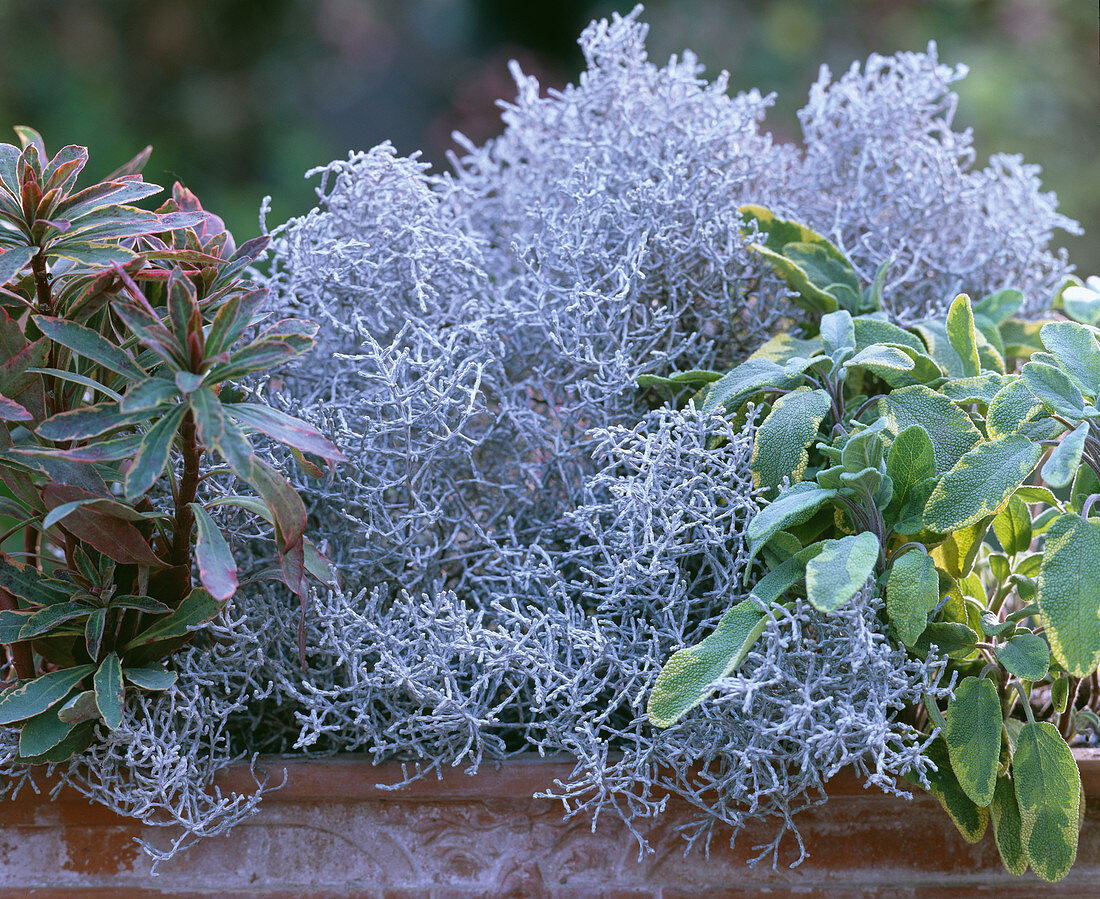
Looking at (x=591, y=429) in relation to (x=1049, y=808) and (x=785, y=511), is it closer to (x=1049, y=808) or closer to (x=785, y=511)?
(x=785, y=511)

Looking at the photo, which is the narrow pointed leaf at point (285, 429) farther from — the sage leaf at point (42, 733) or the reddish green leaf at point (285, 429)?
the sage leaf at point (42, 733)

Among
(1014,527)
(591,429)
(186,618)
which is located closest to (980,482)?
(1014,527)

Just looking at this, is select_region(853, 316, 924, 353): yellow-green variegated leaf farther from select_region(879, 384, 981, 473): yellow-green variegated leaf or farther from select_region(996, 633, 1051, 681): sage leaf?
select_region(996, 633, 1051, 681): sage leaf

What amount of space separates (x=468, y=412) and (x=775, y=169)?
49 cm

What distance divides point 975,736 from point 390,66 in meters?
2.79

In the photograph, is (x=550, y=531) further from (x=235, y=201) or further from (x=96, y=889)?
(x=235, y=201)

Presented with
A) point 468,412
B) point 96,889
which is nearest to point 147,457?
point 468,412

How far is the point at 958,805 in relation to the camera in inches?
23.2

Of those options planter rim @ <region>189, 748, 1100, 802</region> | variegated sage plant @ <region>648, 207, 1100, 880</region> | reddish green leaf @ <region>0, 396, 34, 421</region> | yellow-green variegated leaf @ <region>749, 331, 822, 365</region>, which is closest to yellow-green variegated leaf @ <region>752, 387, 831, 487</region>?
variegated sage plant @ <region>648, 207, 1100, 880</region>

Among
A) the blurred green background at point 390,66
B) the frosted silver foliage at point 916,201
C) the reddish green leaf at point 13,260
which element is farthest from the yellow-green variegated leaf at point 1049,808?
the blurred green background at point 390,66

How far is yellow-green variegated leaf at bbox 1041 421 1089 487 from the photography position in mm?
511

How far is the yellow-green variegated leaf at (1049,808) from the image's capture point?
0.56 metres

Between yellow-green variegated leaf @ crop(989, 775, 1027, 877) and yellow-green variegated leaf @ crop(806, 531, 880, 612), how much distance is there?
0.60ft

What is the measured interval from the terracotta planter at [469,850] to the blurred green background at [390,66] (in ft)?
6.18
